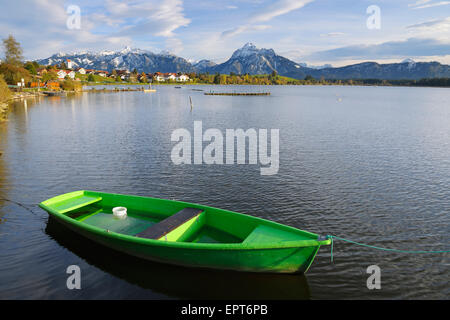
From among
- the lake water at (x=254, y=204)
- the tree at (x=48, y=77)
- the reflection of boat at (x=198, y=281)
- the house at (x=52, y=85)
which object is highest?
the tree at (x=48, y=77)

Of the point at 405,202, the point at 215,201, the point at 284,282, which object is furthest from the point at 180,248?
the point at 405,202

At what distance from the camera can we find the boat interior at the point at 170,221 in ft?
44.4

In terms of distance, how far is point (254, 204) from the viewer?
20.7m

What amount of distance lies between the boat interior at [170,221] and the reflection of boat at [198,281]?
1.55 meters

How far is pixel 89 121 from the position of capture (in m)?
60.1

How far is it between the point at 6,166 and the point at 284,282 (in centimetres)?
2967

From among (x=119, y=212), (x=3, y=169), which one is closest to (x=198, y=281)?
(x=119, y=212)

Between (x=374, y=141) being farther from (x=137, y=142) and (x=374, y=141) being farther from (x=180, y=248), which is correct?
(x=180, y=248)

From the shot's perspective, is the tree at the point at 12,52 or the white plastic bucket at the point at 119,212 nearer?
the white plastic bucket at the point at 119,212

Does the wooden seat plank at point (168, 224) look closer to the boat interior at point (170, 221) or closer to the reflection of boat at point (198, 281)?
the boat interior at point (170, 221)

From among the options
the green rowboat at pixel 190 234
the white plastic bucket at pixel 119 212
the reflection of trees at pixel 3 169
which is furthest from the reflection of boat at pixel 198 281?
the reflection of trees at pixel 3 169

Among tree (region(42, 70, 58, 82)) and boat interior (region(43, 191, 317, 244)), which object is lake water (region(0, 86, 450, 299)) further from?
tree (region(42, 70, 58, 82))

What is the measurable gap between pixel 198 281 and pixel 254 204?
8.76m

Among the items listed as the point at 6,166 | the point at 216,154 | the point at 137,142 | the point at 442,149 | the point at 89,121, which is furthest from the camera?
the point at 89,121
